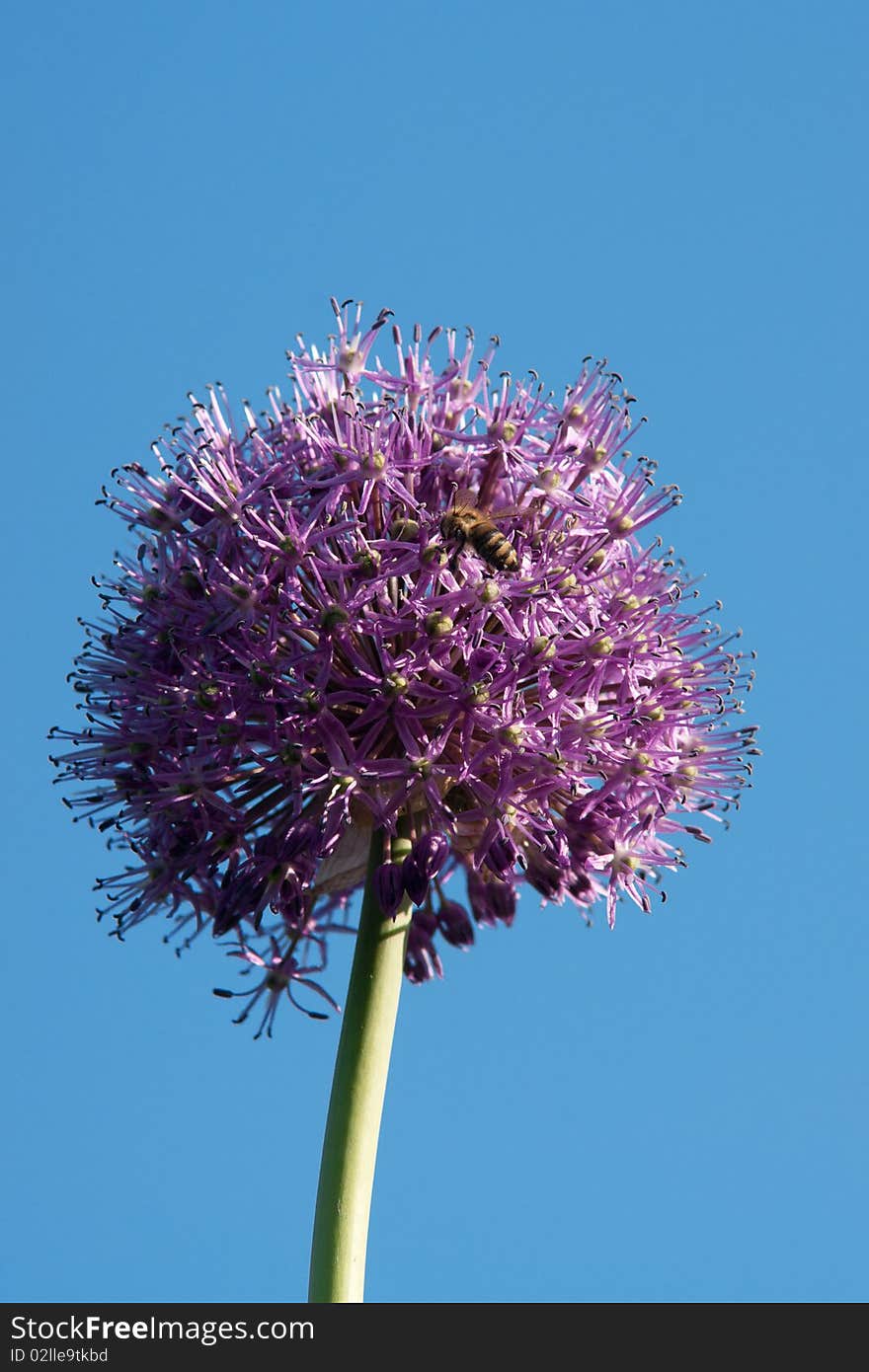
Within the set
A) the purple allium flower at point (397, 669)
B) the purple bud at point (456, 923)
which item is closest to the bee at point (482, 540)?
the purple allium flower at point (397, 669)

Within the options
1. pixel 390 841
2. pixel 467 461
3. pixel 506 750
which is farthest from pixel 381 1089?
pixel 467 461

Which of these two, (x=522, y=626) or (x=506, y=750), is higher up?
(x=522, y=626)

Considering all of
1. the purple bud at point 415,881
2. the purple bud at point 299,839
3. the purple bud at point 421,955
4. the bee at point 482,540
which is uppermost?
the bee at point 482,540

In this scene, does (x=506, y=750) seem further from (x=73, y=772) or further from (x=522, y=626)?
(x=73, y=772)

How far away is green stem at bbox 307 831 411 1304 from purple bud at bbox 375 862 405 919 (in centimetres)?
→ 10

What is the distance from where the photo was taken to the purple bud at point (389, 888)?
6.25m

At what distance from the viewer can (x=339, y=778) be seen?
624 centimetres

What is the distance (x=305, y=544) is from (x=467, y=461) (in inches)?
30.4

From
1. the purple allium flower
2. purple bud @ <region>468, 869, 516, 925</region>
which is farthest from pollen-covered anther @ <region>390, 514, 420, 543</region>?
purple bud @ <region>468, 869, 516, 925</region>

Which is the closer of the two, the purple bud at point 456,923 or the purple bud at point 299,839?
the purple bud at point 299,839

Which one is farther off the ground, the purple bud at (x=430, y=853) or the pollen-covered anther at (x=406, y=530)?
the pollen-covered anther at (x=406, y=530)

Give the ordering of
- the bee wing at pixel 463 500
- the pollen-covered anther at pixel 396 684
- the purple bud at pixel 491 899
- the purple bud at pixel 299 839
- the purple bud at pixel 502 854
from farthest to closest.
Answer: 1. the purple bud at pixel 491 899
2. the bee wing at pixel 463 500
3. the purple bud at pixel 299 839
4. the purple bud at pixel 502 854
5. the pollen-covered anther at pixel 396 684

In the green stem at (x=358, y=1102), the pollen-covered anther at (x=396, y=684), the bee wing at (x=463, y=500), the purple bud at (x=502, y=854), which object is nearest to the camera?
the green stem at (x=358, y=1102)

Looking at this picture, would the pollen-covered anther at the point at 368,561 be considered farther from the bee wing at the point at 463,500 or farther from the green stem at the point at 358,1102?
the green stem at the point at 358,1102
